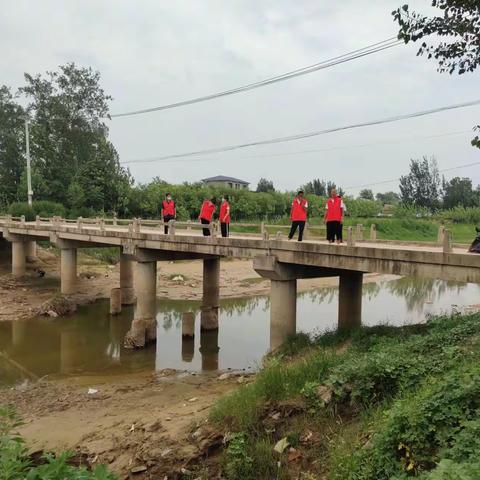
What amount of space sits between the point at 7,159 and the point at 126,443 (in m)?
48.6

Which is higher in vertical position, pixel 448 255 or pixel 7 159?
pixel 7 159

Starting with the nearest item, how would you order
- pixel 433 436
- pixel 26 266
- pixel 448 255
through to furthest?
pixel 433 436
pixel 448 255
pixel 26 266

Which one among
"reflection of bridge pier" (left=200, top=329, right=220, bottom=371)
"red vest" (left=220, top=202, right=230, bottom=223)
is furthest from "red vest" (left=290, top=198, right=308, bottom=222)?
"reflection of bridge pier" (left=200, top=329, right=220, bottom=371)

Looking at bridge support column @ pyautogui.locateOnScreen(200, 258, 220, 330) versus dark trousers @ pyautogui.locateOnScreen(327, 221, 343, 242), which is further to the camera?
bridge support column @ pyautogui.locateOnScreen(200, 258, 220, 330)

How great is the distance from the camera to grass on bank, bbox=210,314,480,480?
5031mm

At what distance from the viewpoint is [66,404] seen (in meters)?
11.1

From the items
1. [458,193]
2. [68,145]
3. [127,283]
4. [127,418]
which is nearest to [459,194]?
[458,193]

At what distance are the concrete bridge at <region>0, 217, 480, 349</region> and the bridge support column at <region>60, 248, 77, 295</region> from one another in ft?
4.33

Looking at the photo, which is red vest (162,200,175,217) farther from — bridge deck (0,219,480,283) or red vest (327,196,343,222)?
red vest (327,196,343,222)

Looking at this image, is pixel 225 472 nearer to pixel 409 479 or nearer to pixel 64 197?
pixel 409 479

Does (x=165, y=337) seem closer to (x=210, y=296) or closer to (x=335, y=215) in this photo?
(x=210, y=296)

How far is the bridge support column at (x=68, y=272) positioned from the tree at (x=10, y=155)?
93.3ft

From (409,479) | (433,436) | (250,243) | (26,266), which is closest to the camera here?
(409,479)

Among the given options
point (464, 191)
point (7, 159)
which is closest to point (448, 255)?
point (7, 159)
